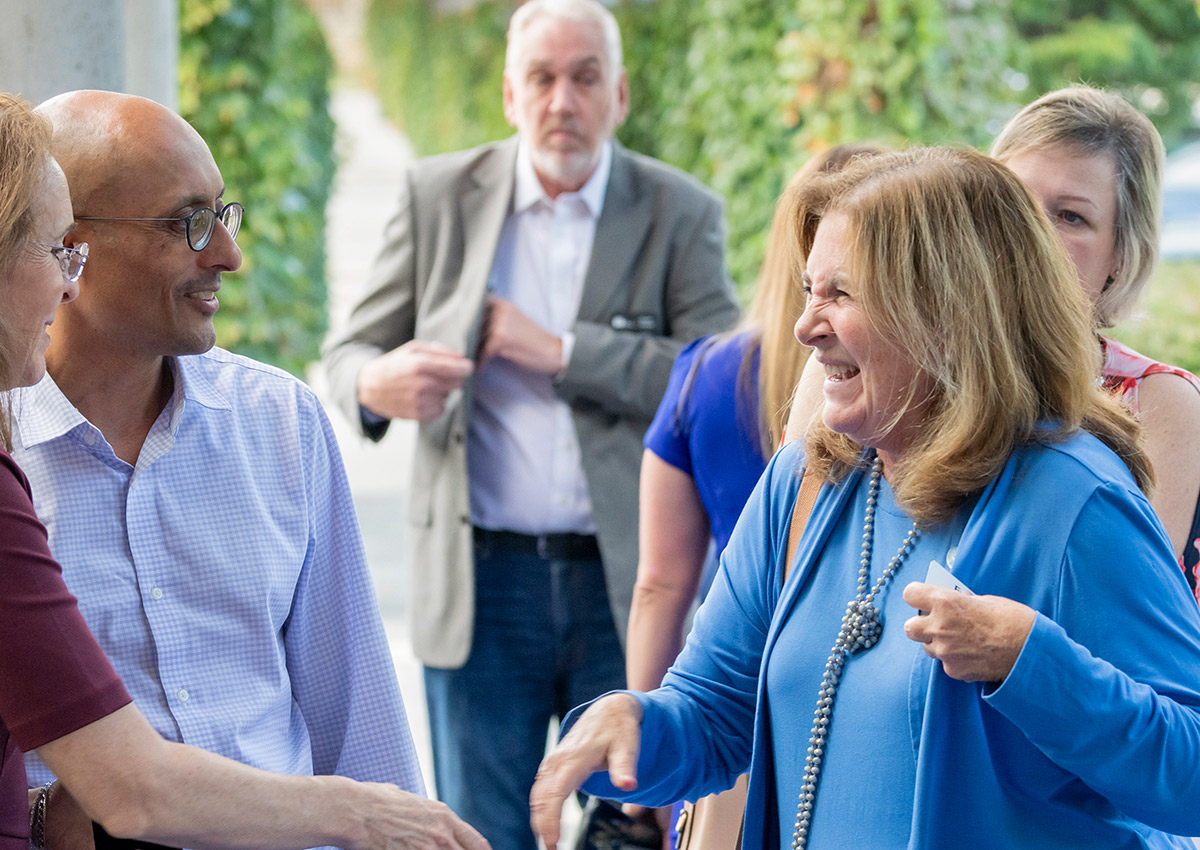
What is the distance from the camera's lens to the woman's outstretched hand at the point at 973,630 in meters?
1.22

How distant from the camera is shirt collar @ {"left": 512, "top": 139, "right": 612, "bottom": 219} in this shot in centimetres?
305

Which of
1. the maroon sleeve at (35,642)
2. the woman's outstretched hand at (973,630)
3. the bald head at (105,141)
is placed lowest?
the maroon sleeve at (35,642)

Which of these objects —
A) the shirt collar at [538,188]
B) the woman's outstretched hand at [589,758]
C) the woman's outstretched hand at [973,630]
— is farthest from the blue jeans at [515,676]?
the woman's outstretched hand at [973,630]

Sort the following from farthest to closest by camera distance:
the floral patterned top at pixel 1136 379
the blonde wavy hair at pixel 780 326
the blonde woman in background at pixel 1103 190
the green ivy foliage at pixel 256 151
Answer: the green ivy foliage at pixel 256 151 → the blonde wavy hair at pixel 780 326 → the blonde woman in background at pixel 1103 190 → the floral patterned top at pixel 1136 379

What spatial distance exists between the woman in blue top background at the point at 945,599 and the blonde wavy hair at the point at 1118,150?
24.0 inches

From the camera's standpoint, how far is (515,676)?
2.96m

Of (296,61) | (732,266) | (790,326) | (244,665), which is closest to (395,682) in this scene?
(244,665)

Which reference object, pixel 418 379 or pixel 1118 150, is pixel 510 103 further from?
pixel 1118 150

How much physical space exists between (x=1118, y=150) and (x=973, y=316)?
0.79 metres

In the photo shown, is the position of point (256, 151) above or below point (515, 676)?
above

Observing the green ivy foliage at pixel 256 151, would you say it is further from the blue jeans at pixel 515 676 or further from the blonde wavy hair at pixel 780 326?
the blonde wavy hair at pixel 780 326

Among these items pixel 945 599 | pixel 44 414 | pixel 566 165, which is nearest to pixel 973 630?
pixel 945 599

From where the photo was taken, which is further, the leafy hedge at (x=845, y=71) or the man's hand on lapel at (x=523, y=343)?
the leafy hedge at (x=845, y=71)

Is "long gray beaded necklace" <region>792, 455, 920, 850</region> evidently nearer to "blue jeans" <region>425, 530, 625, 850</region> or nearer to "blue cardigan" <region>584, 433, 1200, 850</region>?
"blue cardigan" <region>584, 433, 1200, 850</region>
